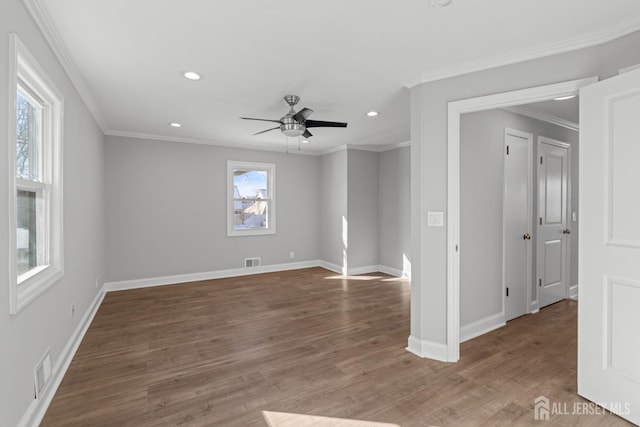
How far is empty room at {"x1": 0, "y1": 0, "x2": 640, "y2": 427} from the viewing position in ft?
6.37

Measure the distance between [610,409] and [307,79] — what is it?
3376 mm

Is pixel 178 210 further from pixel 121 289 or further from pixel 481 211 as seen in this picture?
pixel 481 211

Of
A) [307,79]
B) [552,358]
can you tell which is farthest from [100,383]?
[552,358]

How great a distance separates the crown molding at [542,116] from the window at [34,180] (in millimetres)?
4242

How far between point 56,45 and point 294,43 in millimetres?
1738

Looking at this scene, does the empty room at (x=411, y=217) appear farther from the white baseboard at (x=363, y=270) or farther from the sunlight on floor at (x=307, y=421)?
the white baseboard at (x=363, y=270)

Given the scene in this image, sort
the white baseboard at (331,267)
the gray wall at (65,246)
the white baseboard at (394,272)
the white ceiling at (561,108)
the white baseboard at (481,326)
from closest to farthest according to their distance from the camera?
the gray wall at (65,246) < the white baseboard at (481,326) < the white ceiling at (561,108) < the white baseboard at (394,272) < the white baseboard at (331,267)

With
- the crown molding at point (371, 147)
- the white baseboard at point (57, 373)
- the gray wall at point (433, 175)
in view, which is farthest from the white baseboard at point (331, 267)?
the white baseboard at point (57, 373)

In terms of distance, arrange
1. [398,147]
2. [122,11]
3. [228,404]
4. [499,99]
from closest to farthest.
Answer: [122,11] → [228,404] → [499,99] → [398,147]

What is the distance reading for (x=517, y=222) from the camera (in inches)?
145

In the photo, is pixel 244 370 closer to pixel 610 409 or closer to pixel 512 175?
pixel 610 409

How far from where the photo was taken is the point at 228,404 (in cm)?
215

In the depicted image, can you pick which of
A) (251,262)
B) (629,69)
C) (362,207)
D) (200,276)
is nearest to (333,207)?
(362,207)

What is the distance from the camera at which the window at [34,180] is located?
1.67m
